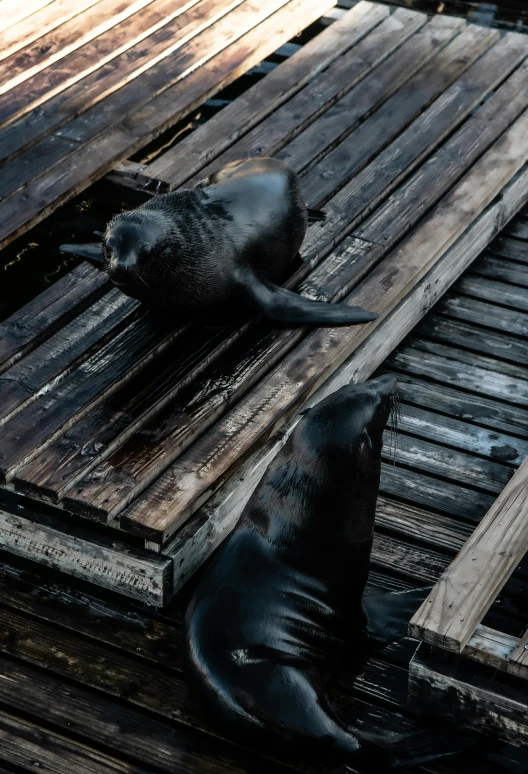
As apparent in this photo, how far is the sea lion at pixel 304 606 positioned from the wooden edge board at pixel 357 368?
1.18 feet

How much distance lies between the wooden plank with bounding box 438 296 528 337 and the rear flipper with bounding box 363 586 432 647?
192 centimetres

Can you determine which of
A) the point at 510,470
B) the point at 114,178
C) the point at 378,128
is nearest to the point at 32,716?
the point at 510,470

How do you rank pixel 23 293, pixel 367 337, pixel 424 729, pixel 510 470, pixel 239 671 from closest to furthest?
pixel 239 671 → pixel 424 729 → pixel 510 470 → pixel 367 337 → pixel 23 293

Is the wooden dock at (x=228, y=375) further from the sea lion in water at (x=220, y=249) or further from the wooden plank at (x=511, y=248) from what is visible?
the sea lion in water at (x=220, y=249)

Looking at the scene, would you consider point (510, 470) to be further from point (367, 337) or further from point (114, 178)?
point (114, 178)

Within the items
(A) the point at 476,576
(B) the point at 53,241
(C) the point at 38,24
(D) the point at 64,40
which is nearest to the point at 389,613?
(A) the point at 476,576

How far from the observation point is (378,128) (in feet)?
20.8

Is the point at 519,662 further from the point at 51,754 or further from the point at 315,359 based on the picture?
the point at 315,359

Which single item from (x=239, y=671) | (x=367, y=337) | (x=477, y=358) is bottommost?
(x=477, y=358)

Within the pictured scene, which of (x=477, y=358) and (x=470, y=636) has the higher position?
(x=470, y=636)

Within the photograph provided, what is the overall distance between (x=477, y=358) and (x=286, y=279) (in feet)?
3.05

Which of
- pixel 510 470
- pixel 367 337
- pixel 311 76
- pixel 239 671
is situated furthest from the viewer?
pixel 311 76

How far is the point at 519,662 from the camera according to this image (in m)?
3.41

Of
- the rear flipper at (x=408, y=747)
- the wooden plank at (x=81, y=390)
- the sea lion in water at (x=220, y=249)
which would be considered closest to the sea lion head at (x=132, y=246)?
the sea lion in water at (x=220, y=249)
